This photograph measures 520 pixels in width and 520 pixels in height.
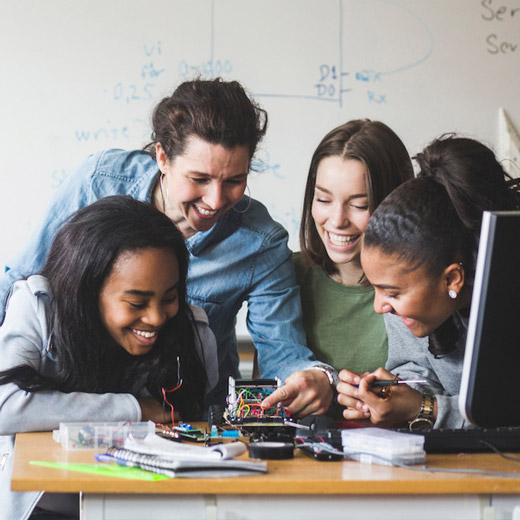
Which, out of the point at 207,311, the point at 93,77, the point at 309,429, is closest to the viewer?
the point at 309,429

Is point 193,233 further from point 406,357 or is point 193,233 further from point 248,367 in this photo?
point 248,367

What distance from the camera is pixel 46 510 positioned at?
1.51 meters

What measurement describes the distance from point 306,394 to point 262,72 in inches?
61.6

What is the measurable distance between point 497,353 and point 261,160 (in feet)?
5.99

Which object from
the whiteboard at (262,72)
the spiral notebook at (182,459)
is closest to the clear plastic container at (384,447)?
the spiral notebook at (182,459)

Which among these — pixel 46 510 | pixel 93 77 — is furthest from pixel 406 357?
pixel 93 77

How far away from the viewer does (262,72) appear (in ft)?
9.58

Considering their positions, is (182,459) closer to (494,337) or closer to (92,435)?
(92,435)

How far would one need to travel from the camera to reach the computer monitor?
1104mm

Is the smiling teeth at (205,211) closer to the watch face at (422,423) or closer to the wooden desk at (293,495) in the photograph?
the watch face at (422,423)

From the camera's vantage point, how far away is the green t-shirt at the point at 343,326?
219cm

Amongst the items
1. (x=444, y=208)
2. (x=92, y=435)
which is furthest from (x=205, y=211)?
(x=92, y=435)

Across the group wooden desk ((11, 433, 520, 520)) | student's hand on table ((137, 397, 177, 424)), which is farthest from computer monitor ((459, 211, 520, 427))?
student's hand on table ((137, 397, 177, 424))

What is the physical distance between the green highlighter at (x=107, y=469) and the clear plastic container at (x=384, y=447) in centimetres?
33
